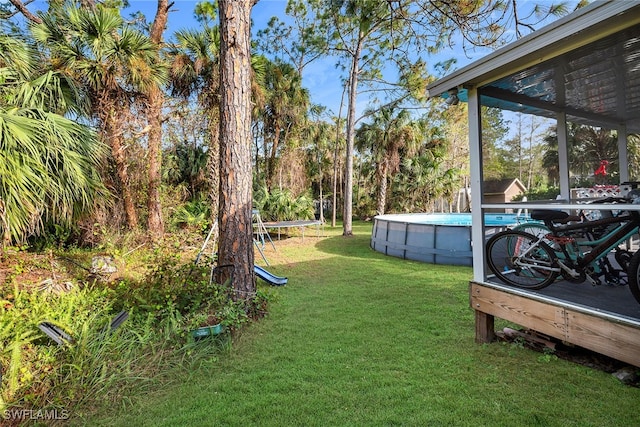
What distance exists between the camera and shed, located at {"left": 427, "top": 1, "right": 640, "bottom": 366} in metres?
2.06

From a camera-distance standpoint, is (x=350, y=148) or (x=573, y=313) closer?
(x=573, y=313)

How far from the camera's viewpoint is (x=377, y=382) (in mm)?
2383

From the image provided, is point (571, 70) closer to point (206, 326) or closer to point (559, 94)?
point (559, 94)

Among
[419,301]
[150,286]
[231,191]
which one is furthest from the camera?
[419,301]

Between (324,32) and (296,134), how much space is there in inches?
191

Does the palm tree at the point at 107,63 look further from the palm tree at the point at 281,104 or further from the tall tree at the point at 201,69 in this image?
the palm tree at the point at 281,104

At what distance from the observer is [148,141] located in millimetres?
7305

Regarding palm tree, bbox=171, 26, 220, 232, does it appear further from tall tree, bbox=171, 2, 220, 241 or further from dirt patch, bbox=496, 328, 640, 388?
dirt patch, bbox=496, 328, 640, 388

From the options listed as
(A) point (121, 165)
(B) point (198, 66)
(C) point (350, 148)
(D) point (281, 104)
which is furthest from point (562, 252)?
(D) point (281, 104)

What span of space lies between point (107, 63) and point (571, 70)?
7488 mm

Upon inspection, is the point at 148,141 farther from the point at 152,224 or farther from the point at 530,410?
the point at 530,410

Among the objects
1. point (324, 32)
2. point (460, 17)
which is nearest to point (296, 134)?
point (324, 32)

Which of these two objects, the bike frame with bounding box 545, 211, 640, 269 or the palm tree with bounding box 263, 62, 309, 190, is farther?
the palm tree with bounding box 263, 62, 309, 190

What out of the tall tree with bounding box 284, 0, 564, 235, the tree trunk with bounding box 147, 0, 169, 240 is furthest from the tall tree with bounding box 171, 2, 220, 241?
the tall tree with bounding box 284, 0, 564, 235
